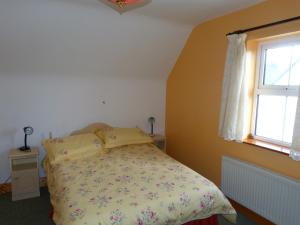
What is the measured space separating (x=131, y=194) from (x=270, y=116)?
175 cm

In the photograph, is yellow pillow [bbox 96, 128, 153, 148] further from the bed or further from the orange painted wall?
the orange painted wall

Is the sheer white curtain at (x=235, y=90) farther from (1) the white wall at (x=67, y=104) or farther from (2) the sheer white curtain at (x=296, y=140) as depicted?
(1) the white wall at (x=67, y=104)

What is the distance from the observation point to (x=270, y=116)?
8.36ft

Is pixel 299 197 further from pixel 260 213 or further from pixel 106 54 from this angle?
pixel 106 54

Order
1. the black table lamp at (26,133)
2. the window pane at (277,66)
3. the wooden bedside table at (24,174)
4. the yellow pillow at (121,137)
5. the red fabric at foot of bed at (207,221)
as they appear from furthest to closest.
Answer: the yellow pillow at (121,137) → the black table lamp at (26,133) → the wooden bedside table at (24,174) → the window pane at (277,66) → the red fabric at foot of bed at (207,221)

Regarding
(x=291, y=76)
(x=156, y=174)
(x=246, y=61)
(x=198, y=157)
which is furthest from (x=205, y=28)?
(x=156, y=174)

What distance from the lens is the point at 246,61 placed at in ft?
8.20

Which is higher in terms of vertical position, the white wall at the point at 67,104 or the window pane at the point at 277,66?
the window pane at the point at 277,66

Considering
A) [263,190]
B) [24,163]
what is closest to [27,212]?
[24,163]

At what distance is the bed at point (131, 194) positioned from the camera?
1.67 metres

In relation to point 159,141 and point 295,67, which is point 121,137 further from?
point 295,67

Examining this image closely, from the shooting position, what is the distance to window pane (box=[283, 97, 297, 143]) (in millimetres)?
2314

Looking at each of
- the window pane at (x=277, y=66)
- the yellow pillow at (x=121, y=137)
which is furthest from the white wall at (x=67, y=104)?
the window pane at (x=277, y=66)

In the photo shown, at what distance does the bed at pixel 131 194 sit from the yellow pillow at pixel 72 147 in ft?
0.24
